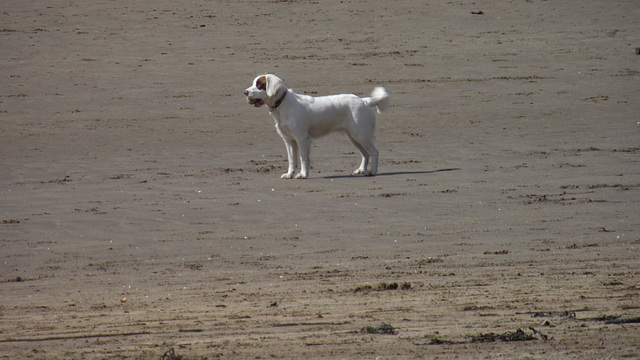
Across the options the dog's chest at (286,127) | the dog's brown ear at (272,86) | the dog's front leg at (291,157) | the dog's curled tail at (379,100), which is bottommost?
the dog's front leg at (291,157)

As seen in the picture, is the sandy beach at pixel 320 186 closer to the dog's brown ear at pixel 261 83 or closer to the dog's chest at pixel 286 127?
the dog's chest at pixel 286 127

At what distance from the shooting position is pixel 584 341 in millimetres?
5656

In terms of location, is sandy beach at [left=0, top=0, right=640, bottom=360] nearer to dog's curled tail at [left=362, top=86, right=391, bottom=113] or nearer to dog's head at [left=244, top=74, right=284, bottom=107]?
dog's curled tail at [left=362, top=86, right=391, bottom=113]

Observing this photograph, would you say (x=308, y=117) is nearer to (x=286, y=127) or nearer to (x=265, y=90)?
(x=286, y=127)

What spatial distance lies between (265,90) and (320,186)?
182 centimetres

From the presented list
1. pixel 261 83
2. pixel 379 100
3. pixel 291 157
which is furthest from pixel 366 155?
pixel 261 83

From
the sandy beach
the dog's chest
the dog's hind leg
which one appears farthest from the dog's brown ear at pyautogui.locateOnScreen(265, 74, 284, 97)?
the dog's hind leg

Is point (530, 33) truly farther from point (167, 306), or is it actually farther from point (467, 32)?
point (167, 306)

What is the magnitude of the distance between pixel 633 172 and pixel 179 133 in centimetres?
732

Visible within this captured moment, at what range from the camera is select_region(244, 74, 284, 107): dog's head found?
12.6m

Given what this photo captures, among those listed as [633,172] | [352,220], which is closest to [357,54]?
[633,172]

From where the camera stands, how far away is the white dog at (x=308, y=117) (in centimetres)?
1263

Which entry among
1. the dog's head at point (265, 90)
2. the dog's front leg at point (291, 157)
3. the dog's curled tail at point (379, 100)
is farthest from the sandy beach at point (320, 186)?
the dog's head at point (265, 90)

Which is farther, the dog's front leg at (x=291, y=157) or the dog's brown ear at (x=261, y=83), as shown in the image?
the dog's brown ear at (x=261, y=83)
